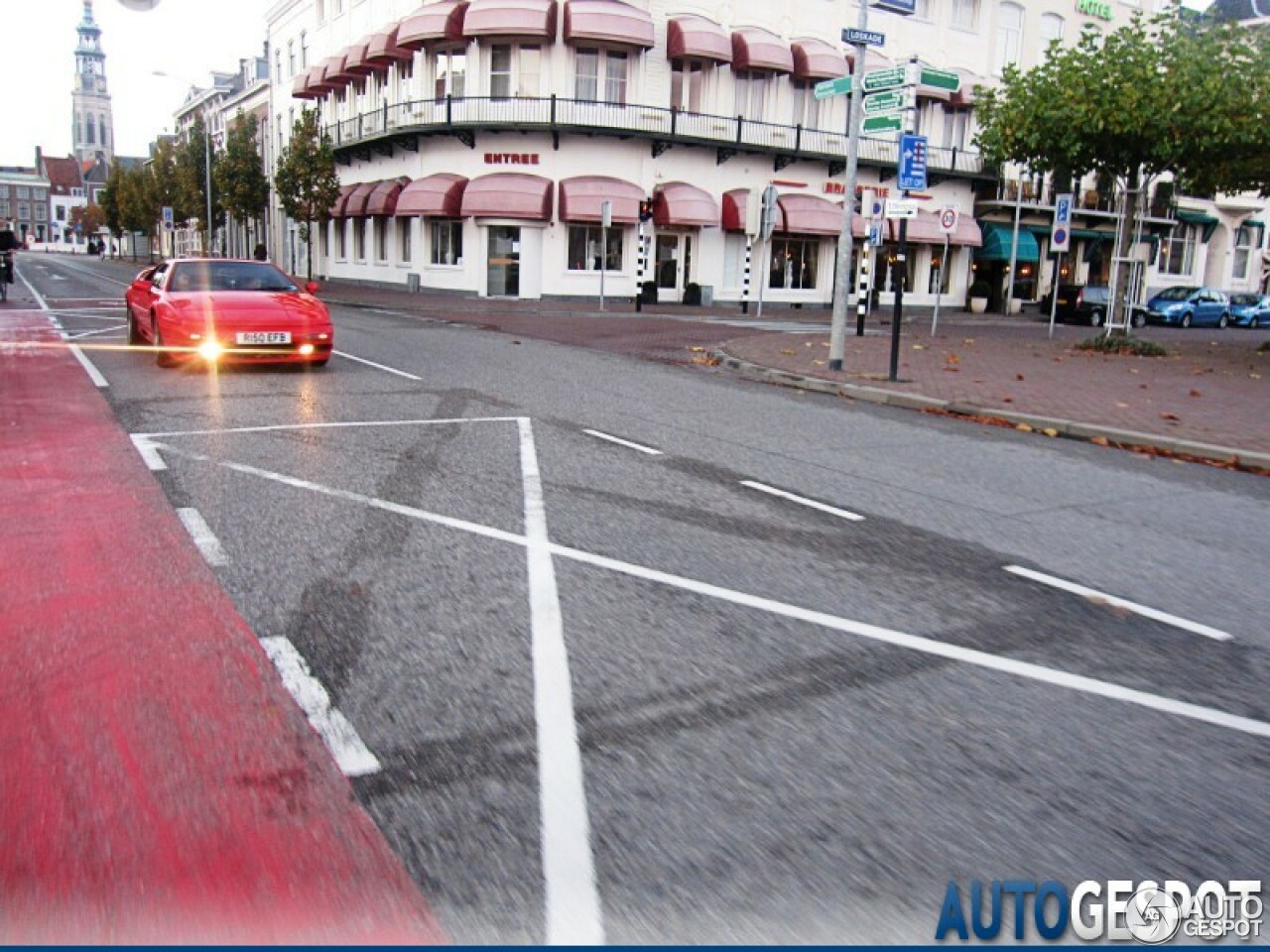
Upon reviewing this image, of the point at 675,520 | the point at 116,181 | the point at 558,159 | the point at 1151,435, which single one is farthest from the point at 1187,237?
the point at 116,181

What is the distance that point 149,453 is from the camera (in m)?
7.77

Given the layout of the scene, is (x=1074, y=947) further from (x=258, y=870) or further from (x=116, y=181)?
(x=116, y=181)

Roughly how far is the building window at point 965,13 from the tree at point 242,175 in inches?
1288

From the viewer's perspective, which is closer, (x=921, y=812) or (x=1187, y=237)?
(x=921, y=812)

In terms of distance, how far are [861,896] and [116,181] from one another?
9872 cm

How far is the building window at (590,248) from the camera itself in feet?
118

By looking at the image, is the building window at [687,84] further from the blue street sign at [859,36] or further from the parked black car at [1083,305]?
the blue street sign at [859,36]

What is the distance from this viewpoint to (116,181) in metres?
87.6

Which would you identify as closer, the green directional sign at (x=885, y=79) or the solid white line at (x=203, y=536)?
the solid white line at (x=203, y=536)

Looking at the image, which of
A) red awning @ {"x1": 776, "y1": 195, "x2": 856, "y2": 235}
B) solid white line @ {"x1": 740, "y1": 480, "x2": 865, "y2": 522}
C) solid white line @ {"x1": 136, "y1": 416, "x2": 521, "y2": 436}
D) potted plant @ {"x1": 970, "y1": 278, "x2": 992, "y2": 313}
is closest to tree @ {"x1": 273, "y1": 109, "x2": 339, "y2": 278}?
red awning @ {"x1": 776, "y1": 195, "x2": 856, "y2": 235}

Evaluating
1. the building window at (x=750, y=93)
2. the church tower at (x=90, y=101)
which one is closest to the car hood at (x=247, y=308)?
the building window at (x=750, y=93)

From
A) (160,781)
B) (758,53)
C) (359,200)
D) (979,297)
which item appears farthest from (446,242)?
(160,781)

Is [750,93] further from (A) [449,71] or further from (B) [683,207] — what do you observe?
(A) [449,71]

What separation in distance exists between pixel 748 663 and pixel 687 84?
117 feet
